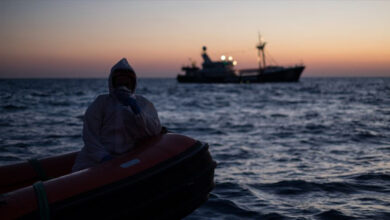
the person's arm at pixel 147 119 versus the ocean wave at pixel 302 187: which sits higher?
the person's arm at pixel 147 119

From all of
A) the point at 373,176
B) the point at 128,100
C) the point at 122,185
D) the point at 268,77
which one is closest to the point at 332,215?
the point at 373,176

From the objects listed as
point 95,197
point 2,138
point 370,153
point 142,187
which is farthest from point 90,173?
point 2,138

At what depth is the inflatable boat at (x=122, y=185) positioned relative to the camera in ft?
7.73

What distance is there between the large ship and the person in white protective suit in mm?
70239

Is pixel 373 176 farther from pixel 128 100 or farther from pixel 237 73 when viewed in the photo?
pixel 237 73

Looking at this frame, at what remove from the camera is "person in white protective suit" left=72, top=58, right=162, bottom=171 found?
2.97m

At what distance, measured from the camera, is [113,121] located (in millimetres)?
2980

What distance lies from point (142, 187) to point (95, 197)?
0.39 m

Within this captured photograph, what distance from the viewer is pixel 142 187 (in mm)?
2742

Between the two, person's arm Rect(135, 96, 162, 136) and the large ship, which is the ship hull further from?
person's arm Rect(135, 96, 162, 136)

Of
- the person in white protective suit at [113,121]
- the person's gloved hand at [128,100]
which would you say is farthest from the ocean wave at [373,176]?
the person's gloved hand at [128,100]

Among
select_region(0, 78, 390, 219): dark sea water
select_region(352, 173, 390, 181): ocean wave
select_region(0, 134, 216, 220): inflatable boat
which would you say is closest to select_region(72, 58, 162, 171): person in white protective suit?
select_region(0, 134, 216, 220): inflatable boat

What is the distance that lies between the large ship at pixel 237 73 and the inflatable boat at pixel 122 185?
70.1 metres

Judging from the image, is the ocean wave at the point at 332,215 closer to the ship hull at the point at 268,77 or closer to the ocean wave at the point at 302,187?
the ocean wave at the point at 302,187
